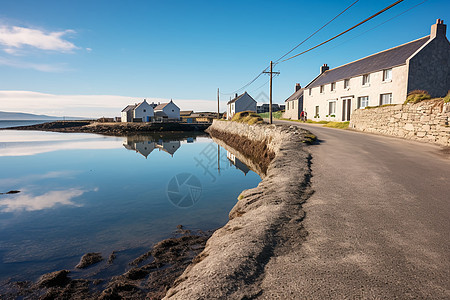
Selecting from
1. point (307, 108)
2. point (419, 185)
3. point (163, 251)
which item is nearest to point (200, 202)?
point (163, 251)

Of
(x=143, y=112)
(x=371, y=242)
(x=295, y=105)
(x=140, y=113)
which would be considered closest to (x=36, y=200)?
(x=371, y=242)

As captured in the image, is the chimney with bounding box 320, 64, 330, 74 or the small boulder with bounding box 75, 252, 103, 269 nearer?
the small boulder with bounding box 75, 252, 103, 269

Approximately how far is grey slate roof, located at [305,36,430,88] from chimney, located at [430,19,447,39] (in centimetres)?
71

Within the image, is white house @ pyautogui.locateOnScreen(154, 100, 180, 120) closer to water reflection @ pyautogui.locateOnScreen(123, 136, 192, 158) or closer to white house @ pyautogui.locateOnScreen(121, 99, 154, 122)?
white house @ pyautogui.locateOnScreen(121, 99, 154, 122)

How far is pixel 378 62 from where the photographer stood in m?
29.5

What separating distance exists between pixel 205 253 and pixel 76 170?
18784 millimetres

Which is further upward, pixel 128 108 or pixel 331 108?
pixel 128 108

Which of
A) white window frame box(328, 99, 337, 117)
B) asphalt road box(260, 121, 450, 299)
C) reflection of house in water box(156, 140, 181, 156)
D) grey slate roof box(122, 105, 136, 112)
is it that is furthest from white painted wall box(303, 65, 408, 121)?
grey slate roof box(122, 105, 136, 112)

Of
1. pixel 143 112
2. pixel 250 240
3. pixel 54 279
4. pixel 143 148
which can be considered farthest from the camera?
pixel 143 112

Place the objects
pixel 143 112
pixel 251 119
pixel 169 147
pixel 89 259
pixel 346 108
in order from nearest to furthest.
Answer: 1. pixel 89 259
2. pixel 251 119
3. pixel 346 108
4. pixel 169 147
5. pixel 143 112

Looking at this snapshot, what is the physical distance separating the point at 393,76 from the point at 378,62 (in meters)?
4.49

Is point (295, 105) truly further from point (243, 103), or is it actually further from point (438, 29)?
point (438, 29)

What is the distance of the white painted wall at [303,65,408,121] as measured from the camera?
25178 mm

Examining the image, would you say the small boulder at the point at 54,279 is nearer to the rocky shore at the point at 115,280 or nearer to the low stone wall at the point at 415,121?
the rocky shore at the point at 115,280
